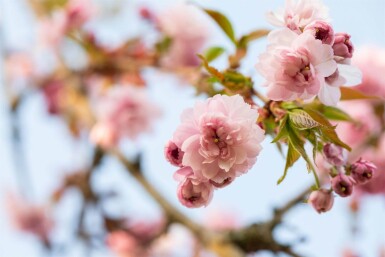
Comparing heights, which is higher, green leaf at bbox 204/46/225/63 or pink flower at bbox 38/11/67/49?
green leaf at bbox 204/46/225/63

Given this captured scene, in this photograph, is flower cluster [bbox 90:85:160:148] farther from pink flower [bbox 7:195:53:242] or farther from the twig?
pink flower [bbox 7:195:53:242]

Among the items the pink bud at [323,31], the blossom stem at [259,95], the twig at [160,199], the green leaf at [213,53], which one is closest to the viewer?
the pink bud at [323,31]

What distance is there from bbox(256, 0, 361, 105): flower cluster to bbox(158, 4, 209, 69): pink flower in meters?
1.27

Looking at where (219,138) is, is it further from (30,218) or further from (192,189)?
(30,218)

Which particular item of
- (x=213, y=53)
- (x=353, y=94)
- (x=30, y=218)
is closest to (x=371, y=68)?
(x=213, y=53)

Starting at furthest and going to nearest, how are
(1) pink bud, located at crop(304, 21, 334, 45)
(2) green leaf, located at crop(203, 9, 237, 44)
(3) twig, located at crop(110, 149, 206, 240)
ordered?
(3) twig, located at crop(110, 149, 206, 240) → (2) green leaf, located at crop(203, 9, 237, 44) → (1) pink bud, located at crop(304, 21, 334, 45)

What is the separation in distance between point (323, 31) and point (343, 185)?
198 millimetres

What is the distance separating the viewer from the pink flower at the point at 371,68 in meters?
1.90

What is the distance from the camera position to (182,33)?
82.4 inches

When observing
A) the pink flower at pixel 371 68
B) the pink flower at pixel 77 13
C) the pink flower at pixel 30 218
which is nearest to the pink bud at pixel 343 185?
the pink flower at pixel 371 68

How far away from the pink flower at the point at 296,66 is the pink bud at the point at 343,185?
0.10 metres

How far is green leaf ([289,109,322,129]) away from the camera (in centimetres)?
72

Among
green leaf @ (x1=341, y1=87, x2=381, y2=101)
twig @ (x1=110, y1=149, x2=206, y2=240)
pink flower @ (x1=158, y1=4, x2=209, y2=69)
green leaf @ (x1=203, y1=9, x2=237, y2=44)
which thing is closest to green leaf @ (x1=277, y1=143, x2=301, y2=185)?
green leaf @ (x1=341, y1=87, x2=381, y2=101)

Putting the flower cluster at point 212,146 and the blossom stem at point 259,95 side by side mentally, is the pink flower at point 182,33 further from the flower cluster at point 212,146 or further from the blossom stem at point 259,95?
the flower cluster at point 212,146
